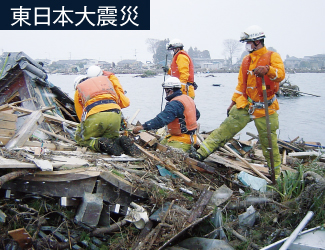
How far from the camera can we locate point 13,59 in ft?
25.4

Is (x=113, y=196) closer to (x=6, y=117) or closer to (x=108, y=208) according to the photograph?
(x=108, y=208)

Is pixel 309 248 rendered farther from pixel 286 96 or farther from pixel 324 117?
pixel 286 96

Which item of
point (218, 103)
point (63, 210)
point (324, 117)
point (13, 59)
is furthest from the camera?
point (218, 103)

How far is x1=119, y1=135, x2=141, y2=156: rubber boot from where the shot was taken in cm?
481

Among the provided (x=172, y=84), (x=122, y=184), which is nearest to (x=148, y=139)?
(x=172, y=84)

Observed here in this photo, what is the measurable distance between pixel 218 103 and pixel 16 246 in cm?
1516

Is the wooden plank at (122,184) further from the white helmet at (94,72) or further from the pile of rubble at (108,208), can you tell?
the white helmet at (94,72)

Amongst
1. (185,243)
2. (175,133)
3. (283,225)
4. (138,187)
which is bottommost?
(185,243)

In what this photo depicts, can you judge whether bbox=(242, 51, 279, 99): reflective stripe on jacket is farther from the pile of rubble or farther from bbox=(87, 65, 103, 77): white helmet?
bbox=(87, 65, 103, 77): white helmet

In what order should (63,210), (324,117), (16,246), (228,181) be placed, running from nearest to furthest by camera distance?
(16,246) → (63,210) → (228,181) → (324,117)

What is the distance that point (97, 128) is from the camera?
16.3 ft

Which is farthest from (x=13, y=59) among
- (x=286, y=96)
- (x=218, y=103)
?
(x=286, y=96)

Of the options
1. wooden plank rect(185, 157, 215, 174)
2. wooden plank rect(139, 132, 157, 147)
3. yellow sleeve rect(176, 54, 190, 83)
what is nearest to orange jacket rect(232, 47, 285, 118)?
wooden plank rect(185, 157, 215, 174)

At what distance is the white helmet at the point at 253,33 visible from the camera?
15.5ft
